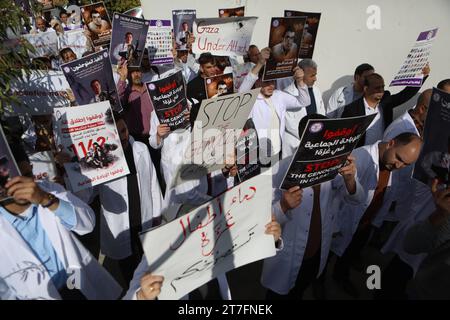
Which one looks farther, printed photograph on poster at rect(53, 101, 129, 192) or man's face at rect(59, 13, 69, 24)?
man's face at rect(59, 13, 69, 24)

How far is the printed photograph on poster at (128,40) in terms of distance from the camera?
4.21m

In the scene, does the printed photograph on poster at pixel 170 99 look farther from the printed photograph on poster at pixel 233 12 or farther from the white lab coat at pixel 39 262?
the printed photograph on poster at pixel 233 12

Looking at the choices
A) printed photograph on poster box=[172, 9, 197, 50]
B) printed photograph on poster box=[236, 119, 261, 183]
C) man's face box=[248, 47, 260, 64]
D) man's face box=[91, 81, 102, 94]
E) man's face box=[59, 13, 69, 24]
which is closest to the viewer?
printed photograph on poster box=[236, 119, 261, 183]

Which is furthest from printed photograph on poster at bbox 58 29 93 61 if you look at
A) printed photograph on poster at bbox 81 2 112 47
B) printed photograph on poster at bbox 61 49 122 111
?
printed photograph on poster at bbox 61 49 122 111

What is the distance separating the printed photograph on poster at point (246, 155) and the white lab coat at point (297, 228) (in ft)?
0.95

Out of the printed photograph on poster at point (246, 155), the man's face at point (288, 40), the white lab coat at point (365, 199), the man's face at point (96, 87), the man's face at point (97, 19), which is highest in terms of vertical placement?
the man's face at point (97, 19)

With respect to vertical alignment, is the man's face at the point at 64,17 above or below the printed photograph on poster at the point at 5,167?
above

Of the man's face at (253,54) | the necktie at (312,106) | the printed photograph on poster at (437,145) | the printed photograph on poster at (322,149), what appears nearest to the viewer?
the printed photograph on poster at (322,149)

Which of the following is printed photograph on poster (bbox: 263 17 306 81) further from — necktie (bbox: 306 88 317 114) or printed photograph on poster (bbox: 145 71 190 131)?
printed photograph on poster (bbox: 145 71 190 131)

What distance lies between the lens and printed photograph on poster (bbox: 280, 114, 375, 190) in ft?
6.35

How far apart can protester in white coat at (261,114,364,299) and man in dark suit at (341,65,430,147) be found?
4.97 feet

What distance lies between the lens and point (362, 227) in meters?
3.18

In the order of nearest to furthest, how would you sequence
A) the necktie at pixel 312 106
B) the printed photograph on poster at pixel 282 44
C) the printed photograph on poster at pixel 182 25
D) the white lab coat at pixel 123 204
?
the white lab coat at pixel 123 204
the printed photograph on poster at pixel 282 44
the necktie at pixel 312 106
the printed photograph on poster at pixel 182 25

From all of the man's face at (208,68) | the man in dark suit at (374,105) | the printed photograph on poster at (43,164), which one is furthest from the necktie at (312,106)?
the printed photograph on poster at (43,164)
